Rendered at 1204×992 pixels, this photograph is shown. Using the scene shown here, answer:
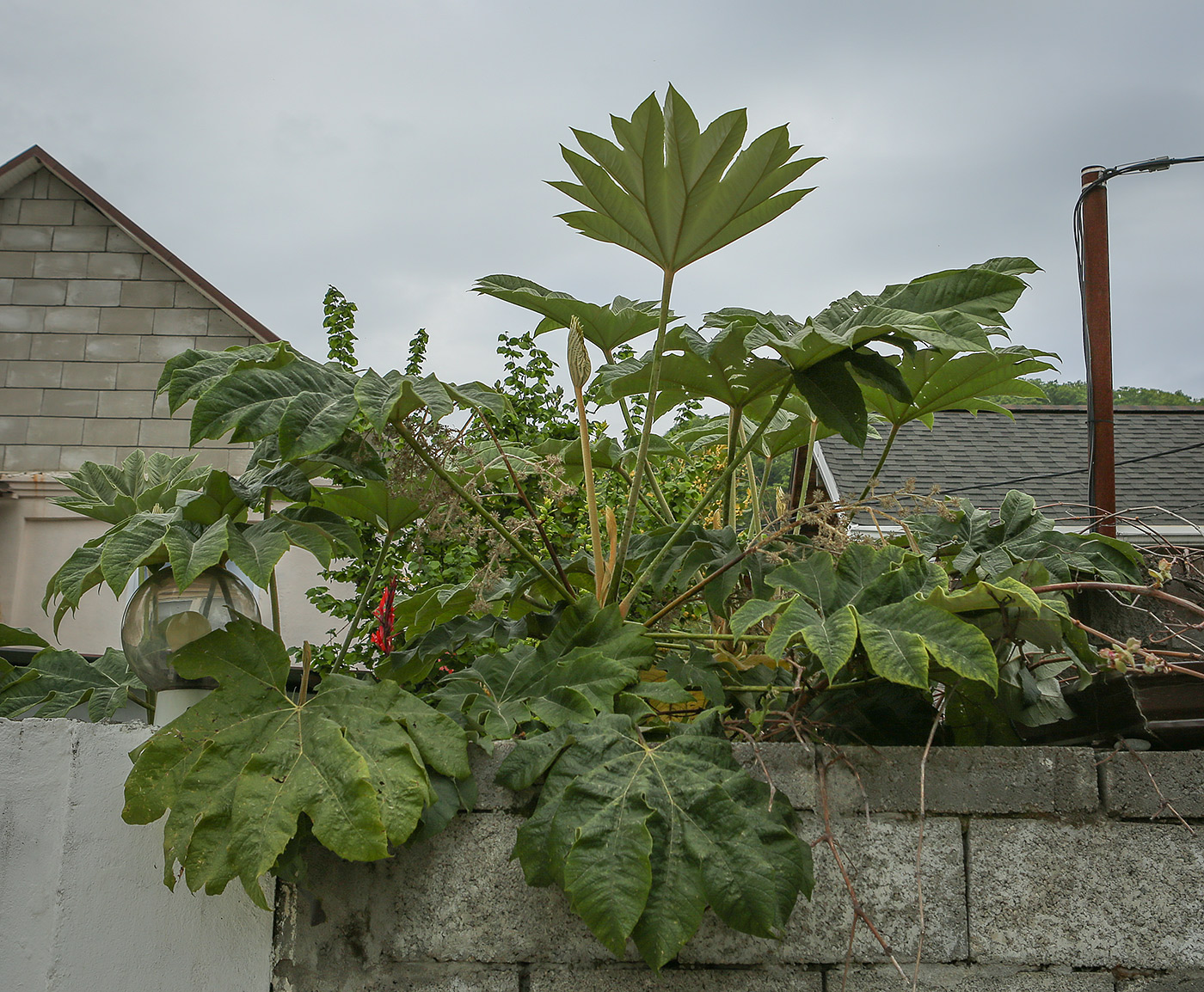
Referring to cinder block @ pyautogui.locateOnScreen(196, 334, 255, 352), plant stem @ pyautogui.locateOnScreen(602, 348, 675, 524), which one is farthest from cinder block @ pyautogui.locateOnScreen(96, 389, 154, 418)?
plant stem @ pyautogui.locateOnScreen(602, 348, 675, 524)

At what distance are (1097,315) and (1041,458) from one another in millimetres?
2946

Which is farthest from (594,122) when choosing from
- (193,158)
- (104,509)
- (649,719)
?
(193,158)

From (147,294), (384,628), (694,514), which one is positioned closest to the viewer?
(694,514)

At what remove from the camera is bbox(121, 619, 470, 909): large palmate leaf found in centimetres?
104

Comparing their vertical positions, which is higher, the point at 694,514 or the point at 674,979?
the point at 694,514

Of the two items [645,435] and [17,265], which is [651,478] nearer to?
[645,435]

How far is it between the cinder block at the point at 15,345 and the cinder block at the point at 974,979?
7.54 metres

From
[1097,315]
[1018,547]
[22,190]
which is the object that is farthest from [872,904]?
[22,190]

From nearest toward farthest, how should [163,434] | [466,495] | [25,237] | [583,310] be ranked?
[466,495] → [583,310] → [163,434] → [25,237]

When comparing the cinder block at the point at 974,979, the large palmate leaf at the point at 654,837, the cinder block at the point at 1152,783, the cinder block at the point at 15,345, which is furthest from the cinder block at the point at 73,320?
the cinder block at the point at 1152,783

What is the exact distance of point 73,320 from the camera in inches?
264

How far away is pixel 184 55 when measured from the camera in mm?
6332

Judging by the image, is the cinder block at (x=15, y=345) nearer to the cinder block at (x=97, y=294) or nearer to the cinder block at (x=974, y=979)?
the cinder block at (x=97, y=294)

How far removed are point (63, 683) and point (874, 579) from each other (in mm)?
1456
